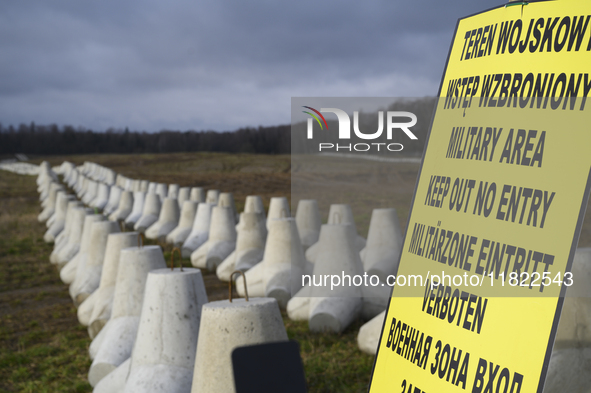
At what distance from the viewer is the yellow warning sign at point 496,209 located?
67.6 inches

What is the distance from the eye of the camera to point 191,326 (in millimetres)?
3811

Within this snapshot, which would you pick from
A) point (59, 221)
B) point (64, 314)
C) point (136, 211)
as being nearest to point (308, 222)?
point (64, 314)

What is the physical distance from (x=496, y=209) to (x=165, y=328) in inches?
105

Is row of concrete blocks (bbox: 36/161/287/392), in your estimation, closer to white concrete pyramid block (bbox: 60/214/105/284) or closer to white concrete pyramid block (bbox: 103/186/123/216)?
white concrete pyramid block (bbox: 60/214/105/284)

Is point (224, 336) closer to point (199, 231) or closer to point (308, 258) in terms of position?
point (308, 258)

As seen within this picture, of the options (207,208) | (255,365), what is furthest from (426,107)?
(255,365)

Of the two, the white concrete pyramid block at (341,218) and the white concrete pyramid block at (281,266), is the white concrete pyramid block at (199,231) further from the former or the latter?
the white concrete pyramid block at (281,266)

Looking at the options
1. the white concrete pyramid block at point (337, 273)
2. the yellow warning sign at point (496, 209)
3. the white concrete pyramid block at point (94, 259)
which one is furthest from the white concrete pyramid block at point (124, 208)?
the yellow warning sign at point (496, 209)

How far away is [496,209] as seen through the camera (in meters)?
1.95

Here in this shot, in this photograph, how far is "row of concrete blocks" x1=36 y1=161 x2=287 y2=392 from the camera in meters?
3.01

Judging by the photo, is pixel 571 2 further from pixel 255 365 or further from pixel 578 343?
pixel 578 343

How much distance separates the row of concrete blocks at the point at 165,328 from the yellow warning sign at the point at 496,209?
1.00 metres

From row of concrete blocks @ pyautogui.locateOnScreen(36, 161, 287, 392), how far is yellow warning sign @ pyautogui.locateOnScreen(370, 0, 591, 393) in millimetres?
1000

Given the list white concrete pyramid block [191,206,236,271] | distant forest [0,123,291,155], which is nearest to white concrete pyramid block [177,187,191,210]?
white concrete pyramid block [191,206,236,271]
